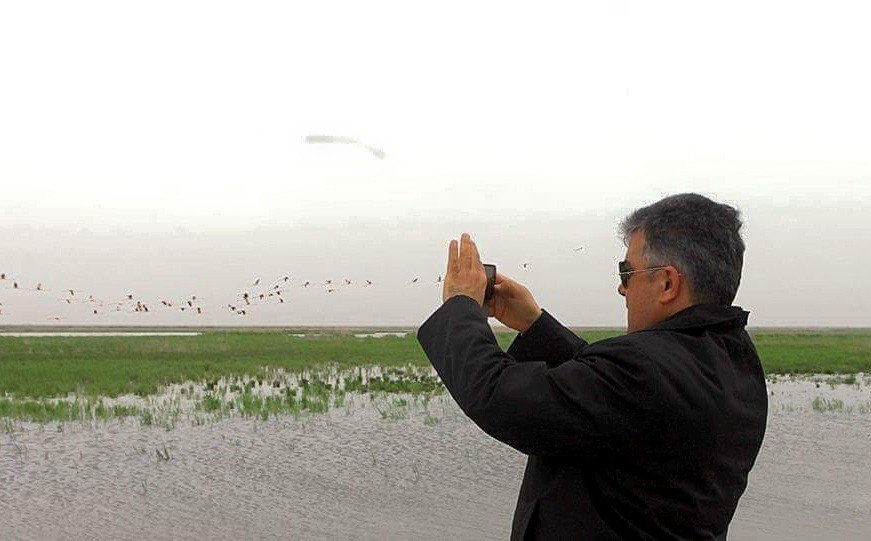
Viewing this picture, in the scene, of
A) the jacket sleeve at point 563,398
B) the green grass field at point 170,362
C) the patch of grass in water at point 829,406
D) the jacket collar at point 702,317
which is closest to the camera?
the jacket sleeve at point 563,398

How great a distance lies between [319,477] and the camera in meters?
9.55

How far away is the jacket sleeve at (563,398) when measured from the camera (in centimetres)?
148

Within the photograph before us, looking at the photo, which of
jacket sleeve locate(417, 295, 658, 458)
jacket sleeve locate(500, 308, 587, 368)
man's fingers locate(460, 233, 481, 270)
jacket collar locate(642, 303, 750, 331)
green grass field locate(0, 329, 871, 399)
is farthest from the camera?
green grass field locate(0, 329, 871, 399)

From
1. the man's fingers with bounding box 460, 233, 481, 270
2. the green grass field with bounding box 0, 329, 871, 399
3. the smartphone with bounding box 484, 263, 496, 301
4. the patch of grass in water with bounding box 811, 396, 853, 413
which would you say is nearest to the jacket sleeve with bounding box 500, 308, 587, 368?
the smartphone with bounding box 484, 263, 496, 301

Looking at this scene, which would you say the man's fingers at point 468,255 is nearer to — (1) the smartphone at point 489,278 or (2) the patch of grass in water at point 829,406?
(1) the smartphone at point 489,278

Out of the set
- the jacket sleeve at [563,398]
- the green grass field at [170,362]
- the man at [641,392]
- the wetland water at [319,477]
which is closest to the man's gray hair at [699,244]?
the man at [641,392]

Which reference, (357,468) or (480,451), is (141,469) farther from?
(480,451)

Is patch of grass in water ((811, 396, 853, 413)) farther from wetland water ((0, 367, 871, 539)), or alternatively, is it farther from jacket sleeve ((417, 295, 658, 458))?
jacket sleeve ((417, 295, 658, 458))

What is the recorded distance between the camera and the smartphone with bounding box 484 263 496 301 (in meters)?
1.76

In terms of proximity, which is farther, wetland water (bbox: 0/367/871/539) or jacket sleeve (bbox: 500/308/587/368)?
wetland water (bbox: 0/367/871/539)

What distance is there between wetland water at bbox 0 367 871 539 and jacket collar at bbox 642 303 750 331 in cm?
624

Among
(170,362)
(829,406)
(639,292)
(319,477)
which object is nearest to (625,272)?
(639,292)

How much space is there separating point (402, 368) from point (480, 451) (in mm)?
12126

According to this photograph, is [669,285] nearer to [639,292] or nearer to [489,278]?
[639,292]
